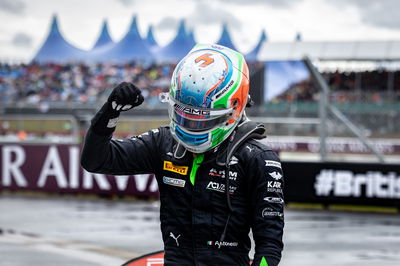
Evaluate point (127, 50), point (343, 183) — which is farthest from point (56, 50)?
point (343, 183)

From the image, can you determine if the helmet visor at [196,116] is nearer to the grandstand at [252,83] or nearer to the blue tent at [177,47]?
the grandstand at [252,83]

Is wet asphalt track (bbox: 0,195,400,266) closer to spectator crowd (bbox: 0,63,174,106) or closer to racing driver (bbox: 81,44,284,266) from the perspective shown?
racing driver (bbox: 81,44,284,266)

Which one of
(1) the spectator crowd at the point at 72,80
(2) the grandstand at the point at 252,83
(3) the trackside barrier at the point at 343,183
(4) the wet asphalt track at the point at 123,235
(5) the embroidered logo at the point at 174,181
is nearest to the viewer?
(5) the embroidered logo at the point at 174,181

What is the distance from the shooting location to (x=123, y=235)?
9.13 meters

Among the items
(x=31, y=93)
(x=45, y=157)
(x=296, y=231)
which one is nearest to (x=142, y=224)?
(x=296, y=231)

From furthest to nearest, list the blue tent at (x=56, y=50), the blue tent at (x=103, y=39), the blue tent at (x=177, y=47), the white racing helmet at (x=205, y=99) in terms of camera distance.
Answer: the blue tent at (x=103, y=39) < the blue tent at (x=56, y=50) < the blue tent at (x=177, y=47) < the white racing helmet at (x=205, y=99)

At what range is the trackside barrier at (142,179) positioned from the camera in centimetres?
1145

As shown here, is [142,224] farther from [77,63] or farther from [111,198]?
[77,63]

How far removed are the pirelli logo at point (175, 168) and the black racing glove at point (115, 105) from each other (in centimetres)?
29

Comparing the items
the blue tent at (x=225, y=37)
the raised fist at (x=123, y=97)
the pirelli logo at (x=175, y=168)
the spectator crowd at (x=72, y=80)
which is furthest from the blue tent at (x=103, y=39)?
the raised fist at (x=123, y=97)

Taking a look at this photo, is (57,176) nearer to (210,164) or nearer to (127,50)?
(210,164)

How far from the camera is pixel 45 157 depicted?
525 inches

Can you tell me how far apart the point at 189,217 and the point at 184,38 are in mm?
46891

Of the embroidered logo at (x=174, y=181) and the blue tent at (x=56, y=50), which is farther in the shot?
the blue tent at (x=56, y=50)
